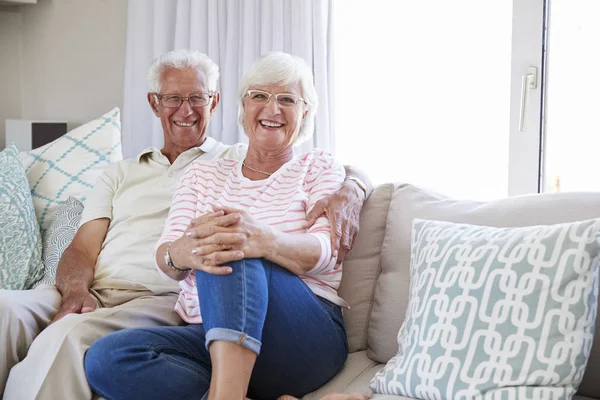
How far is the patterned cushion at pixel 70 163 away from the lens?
8.54 feet

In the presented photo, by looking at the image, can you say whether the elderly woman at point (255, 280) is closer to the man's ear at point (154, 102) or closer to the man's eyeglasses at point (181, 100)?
the man's eyeglasses at point (181, 100)

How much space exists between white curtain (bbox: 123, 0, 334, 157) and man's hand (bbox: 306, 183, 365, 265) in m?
0.91

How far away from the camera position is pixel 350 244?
76.8 inches

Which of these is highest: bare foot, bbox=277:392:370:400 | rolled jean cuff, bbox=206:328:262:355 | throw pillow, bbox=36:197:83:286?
throw pillow, bbox=36:197:83:286

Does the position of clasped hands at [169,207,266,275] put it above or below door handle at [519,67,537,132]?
below

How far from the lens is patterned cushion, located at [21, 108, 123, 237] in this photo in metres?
2.60

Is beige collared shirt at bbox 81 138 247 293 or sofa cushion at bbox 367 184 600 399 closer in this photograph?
sofa cushion at bbox 367 184 600 399

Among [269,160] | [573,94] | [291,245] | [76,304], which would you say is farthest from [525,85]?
[76,304]

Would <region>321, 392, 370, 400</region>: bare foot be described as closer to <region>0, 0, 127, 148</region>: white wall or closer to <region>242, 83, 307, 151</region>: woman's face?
<region>242, 83, 307, 151</region>: woman's face

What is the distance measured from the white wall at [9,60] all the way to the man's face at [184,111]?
1.60 meters

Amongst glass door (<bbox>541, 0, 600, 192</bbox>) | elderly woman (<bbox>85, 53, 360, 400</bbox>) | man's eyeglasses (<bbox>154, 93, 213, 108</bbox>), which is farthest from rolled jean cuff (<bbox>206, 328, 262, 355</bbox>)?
glass door (<bbox>541, 0, 600, 192</bbox>)

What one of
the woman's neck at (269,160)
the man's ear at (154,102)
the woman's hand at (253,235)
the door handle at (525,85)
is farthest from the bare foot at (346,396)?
the door handle at (525,85)

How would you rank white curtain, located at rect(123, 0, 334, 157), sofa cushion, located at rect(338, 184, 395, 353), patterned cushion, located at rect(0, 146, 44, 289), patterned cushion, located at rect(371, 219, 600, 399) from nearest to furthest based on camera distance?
patterned cushion, located at rect(371, 219, 600, 399) < sofa cushion, located at rect(338, 184, 395, 353) < patterned cushion, located at rect(0, 146, 44, 289) < white curtain, located at rect(123, 0, 334, 157)

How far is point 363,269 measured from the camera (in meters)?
2.01
